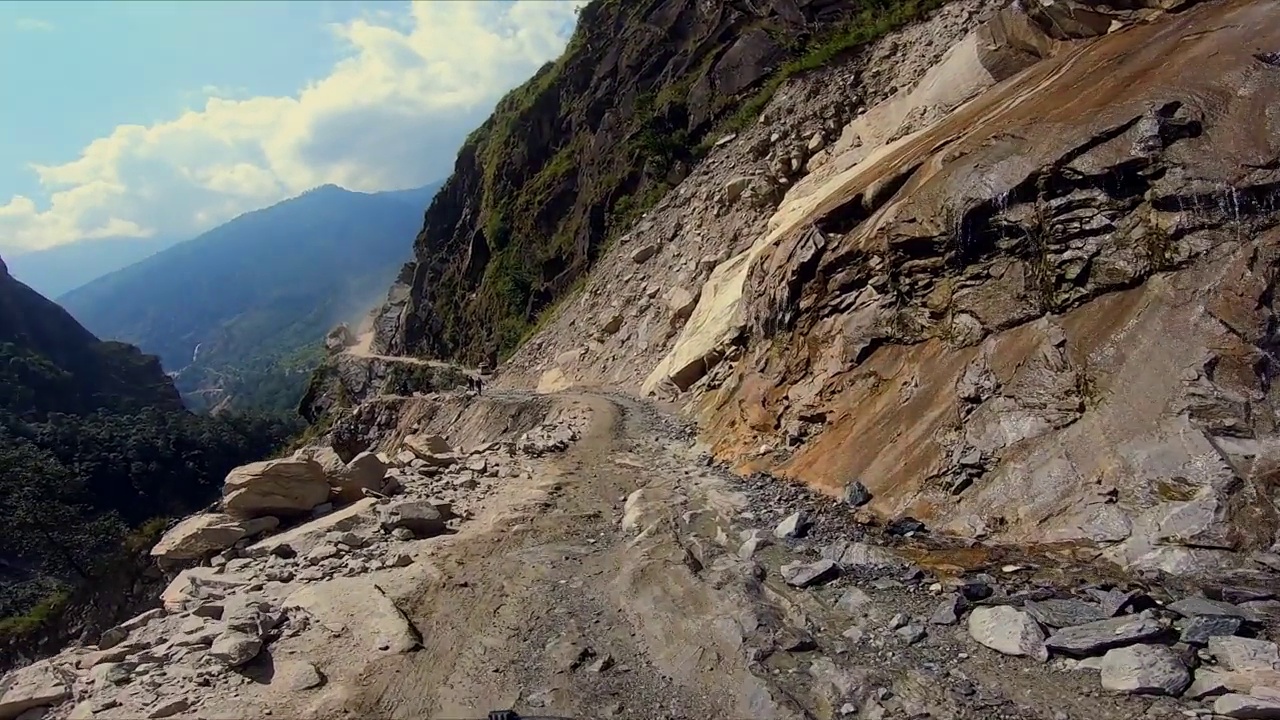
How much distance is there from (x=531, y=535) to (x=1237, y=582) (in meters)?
8.38

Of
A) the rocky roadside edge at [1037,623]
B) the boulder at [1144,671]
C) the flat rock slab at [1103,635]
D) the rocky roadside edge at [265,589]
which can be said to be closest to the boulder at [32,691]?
the rocky roadside edge at [265,589]

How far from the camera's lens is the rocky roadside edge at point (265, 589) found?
7.06 m

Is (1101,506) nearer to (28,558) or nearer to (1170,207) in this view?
(1170,207)

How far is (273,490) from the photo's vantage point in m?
12.2

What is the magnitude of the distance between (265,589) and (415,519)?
245 centimetres

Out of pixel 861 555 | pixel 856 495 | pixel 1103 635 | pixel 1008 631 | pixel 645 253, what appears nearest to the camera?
pixel 1103 635

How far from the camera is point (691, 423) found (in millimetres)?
18438

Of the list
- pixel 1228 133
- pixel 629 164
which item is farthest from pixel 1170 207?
pixel 629 164

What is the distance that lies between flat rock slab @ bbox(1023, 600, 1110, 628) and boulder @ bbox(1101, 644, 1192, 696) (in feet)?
1.68

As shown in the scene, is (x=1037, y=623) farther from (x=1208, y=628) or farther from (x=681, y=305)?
(x=681, y=305)

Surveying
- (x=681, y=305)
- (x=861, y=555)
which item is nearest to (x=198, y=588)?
(x=861, y=555)

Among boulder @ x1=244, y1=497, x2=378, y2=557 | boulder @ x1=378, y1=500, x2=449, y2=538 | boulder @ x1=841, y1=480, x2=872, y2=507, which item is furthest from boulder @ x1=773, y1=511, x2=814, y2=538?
boulder @ x1=244, y1=497, x2=378, y2=557

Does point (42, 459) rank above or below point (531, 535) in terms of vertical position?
above

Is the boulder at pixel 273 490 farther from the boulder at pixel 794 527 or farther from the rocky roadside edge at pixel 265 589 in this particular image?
the boulder at pixel 794 527
